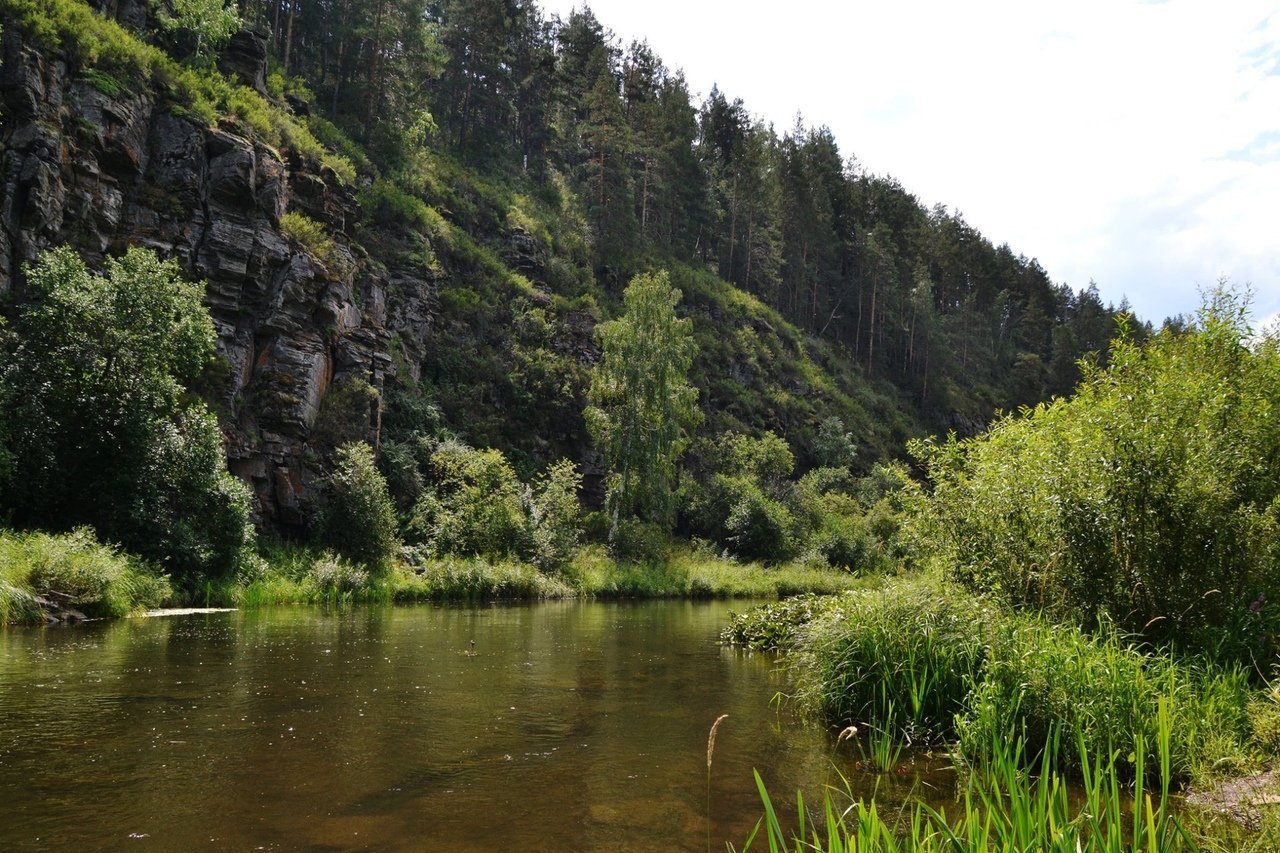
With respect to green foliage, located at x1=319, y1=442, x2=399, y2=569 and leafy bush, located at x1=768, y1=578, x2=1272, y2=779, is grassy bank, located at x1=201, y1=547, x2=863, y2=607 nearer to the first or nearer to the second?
green foliage, located at x1=319, y1=442, x2=399, y2=569

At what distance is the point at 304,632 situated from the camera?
18.5 m

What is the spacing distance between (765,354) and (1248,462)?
60.3 m

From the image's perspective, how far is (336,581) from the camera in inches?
1118

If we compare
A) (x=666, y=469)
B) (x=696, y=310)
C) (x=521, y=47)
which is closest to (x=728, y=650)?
(x=666, y=469)

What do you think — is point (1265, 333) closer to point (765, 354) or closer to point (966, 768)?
point (966, 768)

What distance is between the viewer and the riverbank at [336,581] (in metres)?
18.5

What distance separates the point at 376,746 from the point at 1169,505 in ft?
32.3

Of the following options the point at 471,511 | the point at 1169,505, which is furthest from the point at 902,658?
the point at 471,511

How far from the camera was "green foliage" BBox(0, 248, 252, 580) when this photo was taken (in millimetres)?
22078

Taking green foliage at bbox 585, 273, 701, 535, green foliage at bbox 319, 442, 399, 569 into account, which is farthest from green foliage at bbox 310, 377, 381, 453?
green foliage at bbox 585, 273, 701, 535

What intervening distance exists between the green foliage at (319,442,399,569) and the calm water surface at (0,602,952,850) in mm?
16028

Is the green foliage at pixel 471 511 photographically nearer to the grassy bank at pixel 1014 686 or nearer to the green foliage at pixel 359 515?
the green foliage at pixel 359 515

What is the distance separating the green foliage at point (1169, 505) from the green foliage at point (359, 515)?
86.1ft

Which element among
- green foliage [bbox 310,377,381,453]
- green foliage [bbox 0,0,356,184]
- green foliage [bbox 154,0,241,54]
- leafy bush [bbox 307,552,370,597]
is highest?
green foliage [bbox 154,0,241,54]
